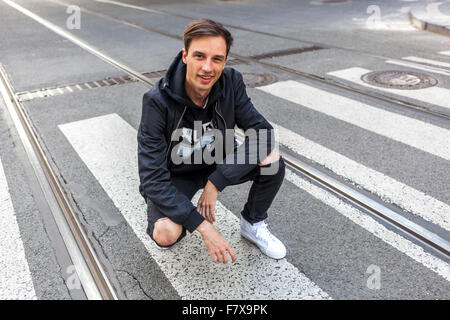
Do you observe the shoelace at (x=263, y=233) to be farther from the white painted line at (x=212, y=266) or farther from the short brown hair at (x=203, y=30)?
the short brown hair at (x=203, y=30)

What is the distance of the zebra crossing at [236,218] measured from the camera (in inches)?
100

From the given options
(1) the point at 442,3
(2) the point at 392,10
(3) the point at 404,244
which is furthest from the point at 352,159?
(1) the point at 442,3

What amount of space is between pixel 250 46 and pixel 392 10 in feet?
22.7

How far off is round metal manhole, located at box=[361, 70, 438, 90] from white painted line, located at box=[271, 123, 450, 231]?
2.21 m

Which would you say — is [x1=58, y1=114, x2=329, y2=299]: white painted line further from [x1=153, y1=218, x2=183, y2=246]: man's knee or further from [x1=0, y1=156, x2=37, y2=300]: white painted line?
[x1=0, y1=156, x2=37, y2=300]: white painted line

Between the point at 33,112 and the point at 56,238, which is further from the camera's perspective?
the point at 33,112

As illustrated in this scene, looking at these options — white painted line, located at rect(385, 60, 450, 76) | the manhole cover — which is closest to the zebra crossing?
the manhole cover

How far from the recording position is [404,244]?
283 cm

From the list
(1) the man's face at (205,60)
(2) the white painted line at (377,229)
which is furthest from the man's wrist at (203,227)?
(2) the white painted line at (377,229)

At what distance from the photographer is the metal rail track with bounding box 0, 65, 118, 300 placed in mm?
2536

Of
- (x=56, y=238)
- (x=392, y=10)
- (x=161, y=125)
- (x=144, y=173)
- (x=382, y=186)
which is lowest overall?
(x=56, y=238)

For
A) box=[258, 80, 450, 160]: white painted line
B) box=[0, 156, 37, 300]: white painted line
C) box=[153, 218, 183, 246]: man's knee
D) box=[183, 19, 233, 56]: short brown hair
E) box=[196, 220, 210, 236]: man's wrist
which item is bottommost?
box=[0, 156, 37, 300]: white painted line

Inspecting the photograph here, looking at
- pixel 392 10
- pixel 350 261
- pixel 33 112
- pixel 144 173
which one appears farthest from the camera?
pixel 392 10

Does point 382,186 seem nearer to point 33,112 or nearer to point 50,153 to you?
point 50,153
